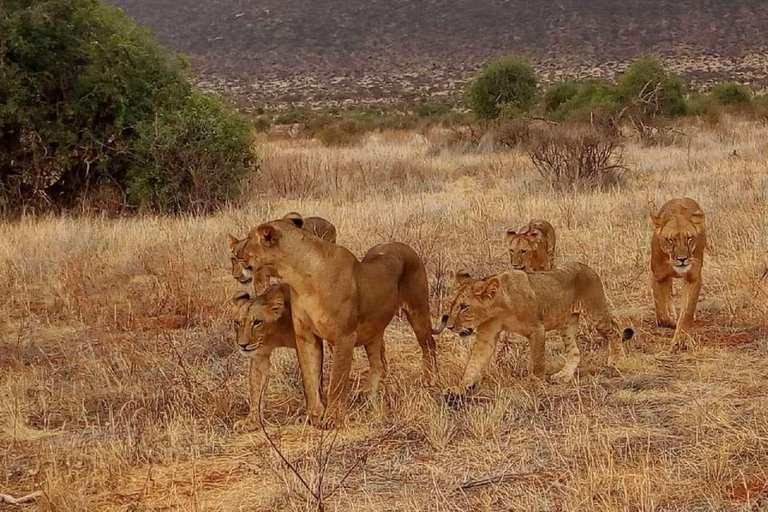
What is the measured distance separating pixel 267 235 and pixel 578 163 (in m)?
11.6

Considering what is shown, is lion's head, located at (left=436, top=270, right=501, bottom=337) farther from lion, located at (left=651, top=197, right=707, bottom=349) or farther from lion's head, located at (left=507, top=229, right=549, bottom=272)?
lion, located at (left=651, top=197, right=707, bottom=349)

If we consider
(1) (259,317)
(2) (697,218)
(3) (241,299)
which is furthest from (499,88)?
(1) (259,317)

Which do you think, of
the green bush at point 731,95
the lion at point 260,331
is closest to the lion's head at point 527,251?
the lion at point 260,331

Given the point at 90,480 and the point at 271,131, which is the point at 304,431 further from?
the point at 271,131

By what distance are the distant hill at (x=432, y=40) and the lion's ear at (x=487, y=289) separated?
5438cm

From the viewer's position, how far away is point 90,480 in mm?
5094

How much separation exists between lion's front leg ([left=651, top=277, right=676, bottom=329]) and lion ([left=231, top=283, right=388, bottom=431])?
332cm

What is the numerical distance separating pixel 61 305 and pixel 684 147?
16.4m

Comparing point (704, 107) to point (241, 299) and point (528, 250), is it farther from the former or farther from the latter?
point (241, 299)

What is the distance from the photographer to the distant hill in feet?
206

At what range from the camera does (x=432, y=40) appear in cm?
6944

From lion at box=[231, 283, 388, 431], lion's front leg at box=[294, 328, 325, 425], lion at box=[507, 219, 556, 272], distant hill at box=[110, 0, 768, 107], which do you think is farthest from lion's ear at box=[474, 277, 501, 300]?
distant hill at box=[110, 0, 768, 107]

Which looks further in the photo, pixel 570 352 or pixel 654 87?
pixel 654 87

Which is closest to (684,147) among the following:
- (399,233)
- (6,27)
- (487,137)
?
(487,137)
